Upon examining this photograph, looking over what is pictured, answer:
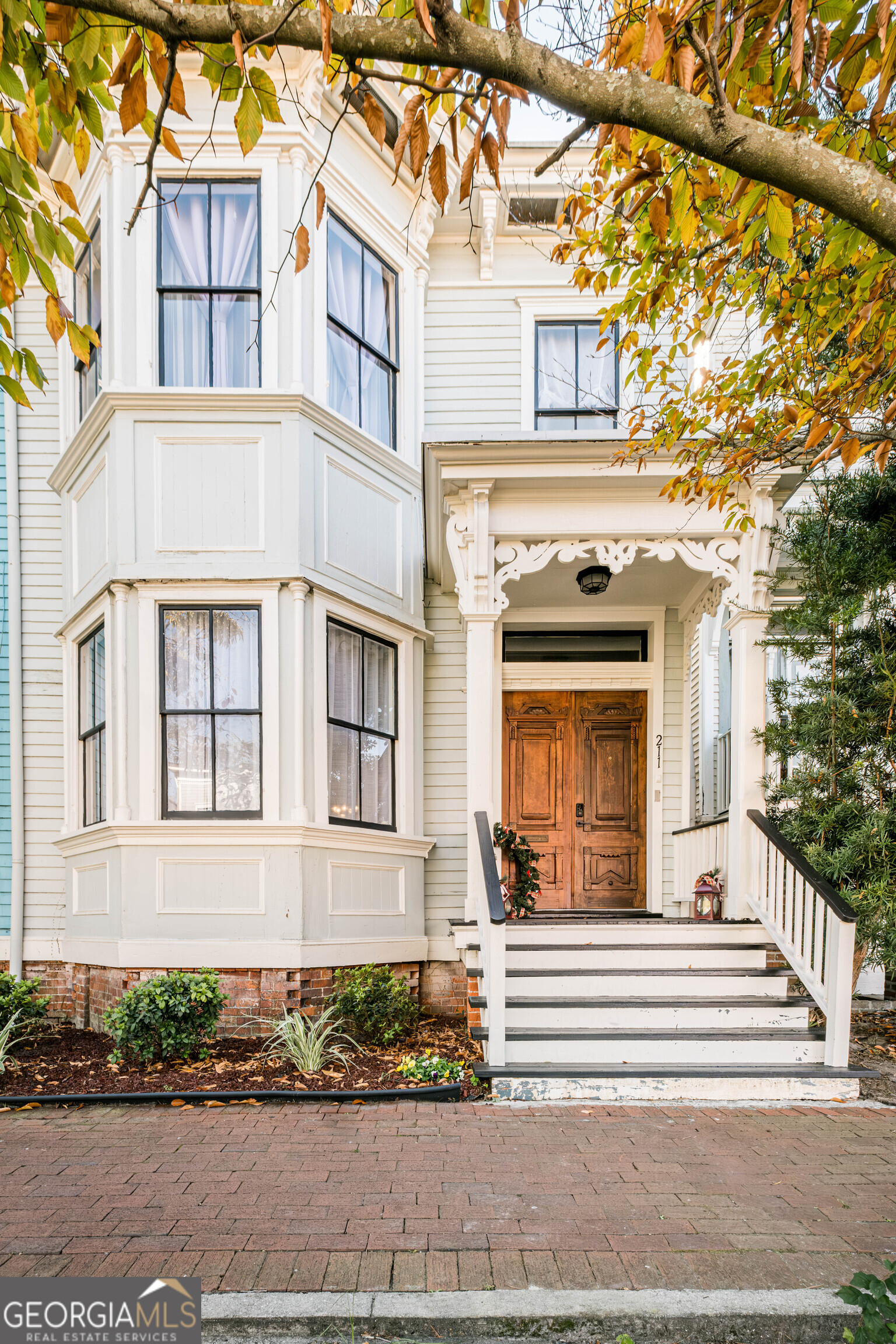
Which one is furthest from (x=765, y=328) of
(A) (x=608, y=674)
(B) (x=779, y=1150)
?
(B) (x=779, y=1150)

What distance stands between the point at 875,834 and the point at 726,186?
390 cm

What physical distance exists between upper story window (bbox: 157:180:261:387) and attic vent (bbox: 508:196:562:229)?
2809 mm

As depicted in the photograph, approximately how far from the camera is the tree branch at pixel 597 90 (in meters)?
2.43

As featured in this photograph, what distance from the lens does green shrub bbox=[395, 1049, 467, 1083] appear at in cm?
527

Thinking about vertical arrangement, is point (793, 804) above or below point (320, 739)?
below

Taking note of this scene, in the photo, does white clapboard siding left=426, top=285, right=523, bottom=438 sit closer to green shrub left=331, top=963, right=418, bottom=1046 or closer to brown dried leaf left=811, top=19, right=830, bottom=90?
green shrub left=331, top=963, right=418, bottom=1046

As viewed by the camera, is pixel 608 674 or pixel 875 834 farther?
pixel 608 674

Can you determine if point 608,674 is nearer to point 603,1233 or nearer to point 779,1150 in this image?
point 779,1150

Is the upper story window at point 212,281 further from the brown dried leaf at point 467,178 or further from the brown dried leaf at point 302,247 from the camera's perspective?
the brown dried leaf at point 467,178

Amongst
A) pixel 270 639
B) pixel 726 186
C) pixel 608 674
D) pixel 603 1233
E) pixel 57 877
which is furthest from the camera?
pixel 608 674

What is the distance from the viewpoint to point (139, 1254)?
311 centimetres

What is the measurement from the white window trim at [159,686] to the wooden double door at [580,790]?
123 inches

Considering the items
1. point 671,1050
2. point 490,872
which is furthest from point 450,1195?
point 490,872

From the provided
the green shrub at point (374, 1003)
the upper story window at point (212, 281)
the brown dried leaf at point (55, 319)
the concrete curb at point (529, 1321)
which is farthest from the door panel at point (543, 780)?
the brown dried leaf at point (55, 319)
